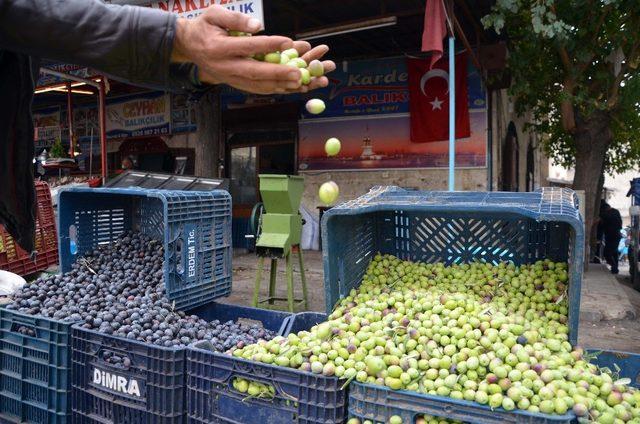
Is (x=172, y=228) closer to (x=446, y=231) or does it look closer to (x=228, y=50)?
(x=446, y=231)

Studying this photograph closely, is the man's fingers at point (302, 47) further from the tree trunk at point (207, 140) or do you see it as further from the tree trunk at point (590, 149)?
the tree trunk at point (590, 149)

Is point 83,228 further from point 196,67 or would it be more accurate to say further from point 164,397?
point 196,67

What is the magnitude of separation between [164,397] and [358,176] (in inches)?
312

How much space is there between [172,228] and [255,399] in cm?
180

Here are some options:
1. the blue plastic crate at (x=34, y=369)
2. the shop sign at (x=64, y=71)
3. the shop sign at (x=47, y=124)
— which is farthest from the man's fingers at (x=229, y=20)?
the shop sign at (x=47, y=124)

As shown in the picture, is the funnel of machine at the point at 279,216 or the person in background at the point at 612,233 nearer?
the funnel of machine at the point at 279,216

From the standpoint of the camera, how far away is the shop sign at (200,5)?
19.4 ft

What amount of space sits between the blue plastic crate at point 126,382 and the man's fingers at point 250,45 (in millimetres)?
1987

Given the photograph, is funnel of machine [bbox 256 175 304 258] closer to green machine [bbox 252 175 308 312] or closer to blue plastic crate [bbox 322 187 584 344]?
green machine [bbox 252 175 308 312]

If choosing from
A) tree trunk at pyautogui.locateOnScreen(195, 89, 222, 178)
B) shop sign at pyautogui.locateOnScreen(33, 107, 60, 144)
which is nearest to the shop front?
tree trunk at pyautogui.locateOnScreen(195, 89, 222, 178)

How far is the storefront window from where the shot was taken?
11.3 metres

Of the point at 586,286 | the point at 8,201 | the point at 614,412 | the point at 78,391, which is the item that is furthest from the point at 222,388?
the point at 586,286

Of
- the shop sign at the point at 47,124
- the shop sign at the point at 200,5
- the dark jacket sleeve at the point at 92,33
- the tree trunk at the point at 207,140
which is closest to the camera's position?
the dark jacket sleeve at the point at 92,33

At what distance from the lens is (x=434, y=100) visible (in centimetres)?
926
